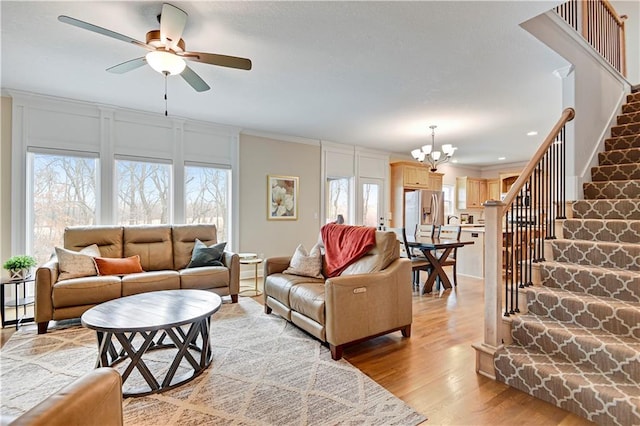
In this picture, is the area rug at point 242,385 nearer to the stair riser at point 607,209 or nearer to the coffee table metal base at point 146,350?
the coffee table metal base at point 146,350

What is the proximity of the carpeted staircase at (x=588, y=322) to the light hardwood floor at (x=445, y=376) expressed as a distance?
149 millimetres

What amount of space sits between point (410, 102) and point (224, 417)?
12.7ft

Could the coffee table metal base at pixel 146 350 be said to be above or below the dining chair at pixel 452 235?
below

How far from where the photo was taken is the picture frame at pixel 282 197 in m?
5.70

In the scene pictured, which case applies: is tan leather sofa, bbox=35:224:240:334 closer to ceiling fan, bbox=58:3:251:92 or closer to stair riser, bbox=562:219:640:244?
ceiling fan, bbox=58:3:251:92

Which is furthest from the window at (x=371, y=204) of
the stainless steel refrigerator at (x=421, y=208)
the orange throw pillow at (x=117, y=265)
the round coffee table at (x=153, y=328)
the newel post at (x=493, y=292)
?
the round coffee table at (x=153, y=328)

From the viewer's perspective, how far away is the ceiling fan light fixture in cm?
224

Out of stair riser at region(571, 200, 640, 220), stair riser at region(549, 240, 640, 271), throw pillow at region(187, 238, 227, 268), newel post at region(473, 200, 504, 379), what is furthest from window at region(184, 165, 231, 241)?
stair riser at region(571, 200, 640, 220)

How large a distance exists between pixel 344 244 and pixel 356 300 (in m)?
0.85

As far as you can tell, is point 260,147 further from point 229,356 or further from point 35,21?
point 229,356

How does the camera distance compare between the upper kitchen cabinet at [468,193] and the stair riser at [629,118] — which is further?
the upper kitchen cabinet at [468,193]

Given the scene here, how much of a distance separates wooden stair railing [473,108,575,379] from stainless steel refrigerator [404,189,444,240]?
3875mm

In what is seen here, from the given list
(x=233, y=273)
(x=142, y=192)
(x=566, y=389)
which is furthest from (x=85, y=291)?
(x=566, y=389)

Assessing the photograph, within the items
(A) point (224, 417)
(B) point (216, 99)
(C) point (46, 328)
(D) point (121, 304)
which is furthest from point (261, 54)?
(C) point (46, 328)
